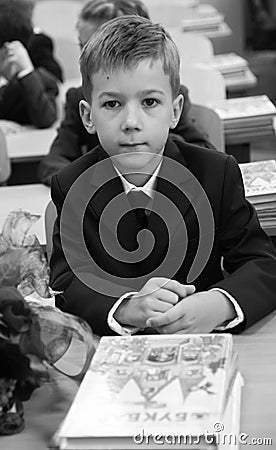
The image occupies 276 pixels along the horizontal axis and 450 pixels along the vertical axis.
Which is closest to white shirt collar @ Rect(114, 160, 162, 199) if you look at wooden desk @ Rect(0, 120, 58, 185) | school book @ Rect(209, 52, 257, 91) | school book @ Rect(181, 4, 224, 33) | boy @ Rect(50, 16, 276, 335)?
boy @ Rect(50, 16, 276, 335)

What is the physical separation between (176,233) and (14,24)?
2.53m

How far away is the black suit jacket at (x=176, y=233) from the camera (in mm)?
1542

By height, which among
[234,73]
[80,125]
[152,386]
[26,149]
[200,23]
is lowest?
[200,23]

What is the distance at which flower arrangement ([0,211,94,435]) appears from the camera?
115 centimetres

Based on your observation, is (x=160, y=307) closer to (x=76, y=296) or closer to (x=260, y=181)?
(x=76, y=296)

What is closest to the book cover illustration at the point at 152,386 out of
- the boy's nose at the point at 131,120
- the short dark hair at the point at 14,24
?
the boy's nose at the point at 131,120

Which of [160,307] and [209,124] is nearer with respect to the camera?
[160,307]

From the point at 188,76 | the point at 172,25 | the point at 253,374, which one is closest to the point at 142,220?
the point at 253,374

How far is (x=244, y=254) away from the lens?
62.7 inches

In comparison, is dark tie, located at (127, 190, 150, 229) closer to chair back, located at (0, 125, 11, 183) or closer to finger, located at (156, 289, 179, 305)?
finger, located at (156, 289, 179, 305)

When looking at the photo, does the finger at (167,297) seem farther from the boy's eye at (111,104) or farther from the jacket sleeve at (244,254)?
the boy's eye at (111,104)

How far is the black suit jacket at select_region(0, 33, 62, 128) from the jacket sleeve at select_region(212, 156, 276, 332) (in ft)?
6.59

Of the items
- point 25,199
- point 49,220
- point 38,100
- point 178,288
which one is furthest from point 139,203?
point 38,100

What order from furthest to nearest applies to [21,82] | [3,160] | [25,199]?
[21,82]
[3,160]
[25,199]
